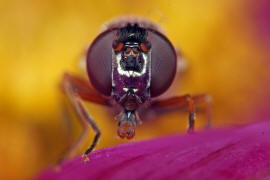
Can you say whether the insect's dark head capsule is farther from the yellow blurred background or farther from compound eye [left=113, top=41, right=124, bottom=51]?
the yellow blurred background

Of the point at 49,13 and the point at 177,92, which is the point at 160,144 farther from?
the point at 49,13

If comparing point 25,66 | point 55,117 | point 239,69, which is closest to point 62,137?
point 55,117

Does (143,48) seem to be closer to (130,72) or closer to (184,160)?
(130,72)

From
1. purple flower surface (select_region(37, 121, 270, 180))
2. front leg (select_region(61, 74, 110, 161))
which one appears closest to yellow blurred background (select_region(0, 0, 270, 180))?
front leg (select_region(61, 74, 110, 161))

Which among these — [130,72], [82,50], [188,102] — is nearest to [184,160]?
[130,72]

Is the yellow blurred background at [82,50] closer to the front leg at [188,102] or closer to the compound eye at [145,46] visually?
the front leg at [188,102]
